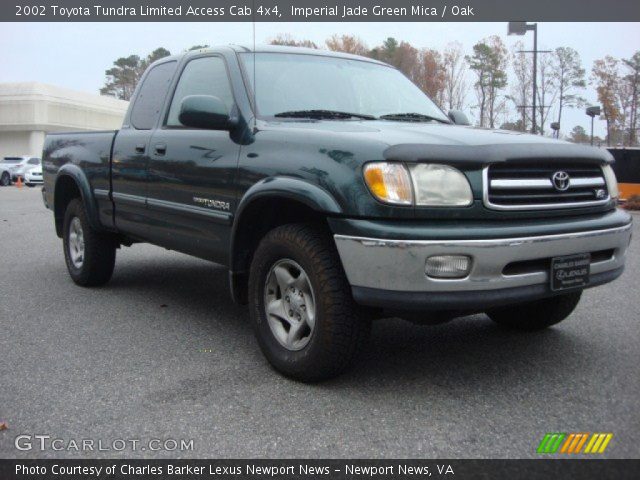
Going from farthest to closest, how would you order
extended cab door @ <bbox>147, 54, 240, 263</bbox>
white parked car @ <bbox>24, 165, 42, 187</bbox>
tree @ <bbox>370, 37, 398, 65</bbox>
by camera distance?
tree @ <bbox>370, 37, 398, 65</bbox> < white parked car @ <bbox>24, 165, 42, 187</bbox> < extended cab door @ <bbox>147, 54, 240, 263</bbox>

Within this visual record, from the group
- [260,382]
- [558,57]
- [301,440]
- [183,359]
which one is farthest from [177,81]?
[558,57]

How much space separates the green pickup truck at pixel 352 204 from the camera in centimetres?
323

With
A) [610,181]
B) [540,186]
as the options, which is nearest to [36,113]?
[610,181]

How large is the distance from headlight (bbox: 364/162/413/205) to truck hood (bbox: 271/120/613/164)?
0.18 feet

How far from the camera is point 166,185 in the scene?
193 inches

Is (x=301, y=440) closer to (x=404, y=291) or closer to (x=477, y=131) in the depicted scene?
(x=404, y=291)

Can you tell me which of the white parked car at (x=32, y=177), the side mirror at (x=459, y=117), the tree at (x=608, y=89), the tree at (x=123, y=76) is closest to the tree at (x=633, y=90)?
the tree at (x=608, y=89)

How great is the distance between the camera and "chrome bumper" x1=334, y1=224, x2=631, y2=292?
3164 millimetres

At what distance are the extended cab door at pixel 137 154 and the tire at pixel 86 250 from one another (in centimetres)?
58

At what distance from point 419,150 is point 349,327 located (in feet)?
3.06

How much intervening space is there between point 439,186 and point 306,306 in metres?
0.97

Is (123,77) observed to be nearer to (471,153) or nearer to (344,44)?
(344,44)

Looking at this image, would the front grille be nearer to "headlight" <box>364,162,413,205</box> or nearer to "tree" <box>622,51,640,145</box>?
"headlight" <box>364,162,413,205</box>

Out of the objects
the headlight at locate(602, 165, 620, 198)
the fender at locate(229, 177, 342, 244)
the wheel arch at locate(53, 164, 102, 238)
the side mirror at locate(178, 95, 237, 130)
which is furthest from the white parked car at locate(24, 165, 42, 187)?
the headlight at locate(602, 165, 620, 198)
